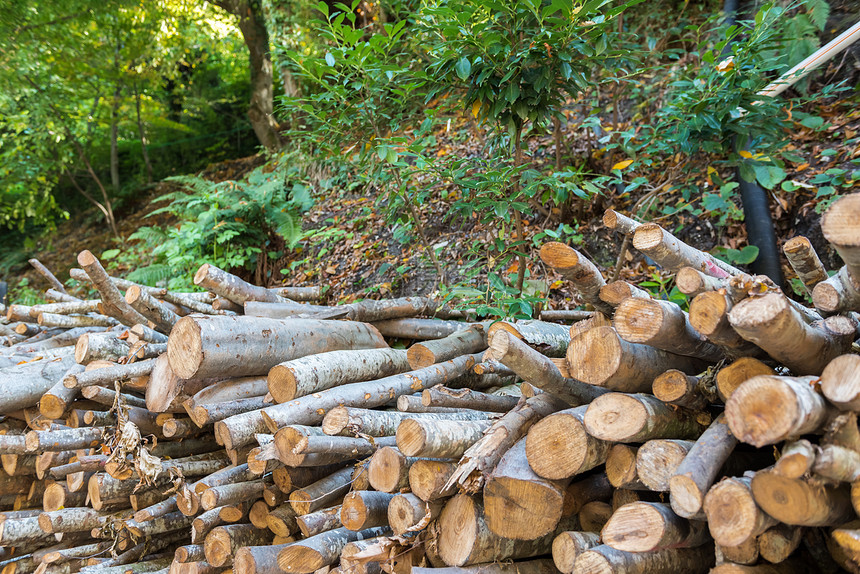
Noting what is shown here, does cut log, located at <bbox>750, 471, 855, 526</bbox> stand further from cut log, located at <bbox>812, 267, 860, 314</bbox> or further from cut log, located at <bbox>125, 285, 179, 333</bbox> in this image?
cut log, located at <bbox>125, 285, 179, 333</bbox>

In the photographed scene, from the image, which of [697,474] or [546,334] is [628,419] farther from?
[546,334]

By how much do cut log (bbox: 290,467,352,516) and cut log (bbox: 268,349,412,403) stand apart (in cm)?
43

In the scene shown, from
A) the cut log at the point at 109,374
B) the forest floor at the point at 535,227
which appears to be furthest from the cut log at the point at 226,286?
the forest floor at the point at 535,227

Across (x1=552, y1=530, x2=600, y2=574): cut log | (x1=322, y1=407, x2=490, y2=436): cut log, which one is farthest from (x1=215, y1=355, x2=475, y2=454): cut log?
(x1=552, y1=530, x2=600, y2=574): cut log

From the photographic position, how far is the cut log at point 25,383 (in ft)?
10.5

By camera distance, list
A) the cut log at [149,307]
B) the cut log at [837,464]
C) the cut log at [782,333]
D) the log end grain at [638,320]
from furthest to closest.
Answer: the cut log at [149,307] < the log end grain at [638,320] < the cut log at [782,333] < the cut log at [837,464]

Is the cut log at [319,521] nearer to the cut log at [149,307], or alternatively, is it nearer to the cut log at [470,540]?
the cut log at [470,540]

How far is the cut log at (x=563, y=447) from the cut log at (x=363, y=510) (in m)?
0.66

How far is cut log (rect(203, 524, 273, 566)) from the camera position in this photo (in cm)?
Result: 242

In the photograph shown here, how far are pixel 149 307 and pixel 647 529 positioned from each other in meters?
2.94

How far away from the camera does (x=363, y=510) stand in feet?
6.91

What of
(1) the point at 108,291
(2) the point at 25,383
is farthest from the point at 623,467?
(2) the point at 25,383

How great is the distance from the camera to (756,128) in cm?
402

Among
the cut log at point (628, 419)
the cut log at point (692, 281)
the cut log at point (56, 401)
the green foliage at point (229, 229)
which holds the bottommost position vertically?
the green foliage at point (229, 229)
